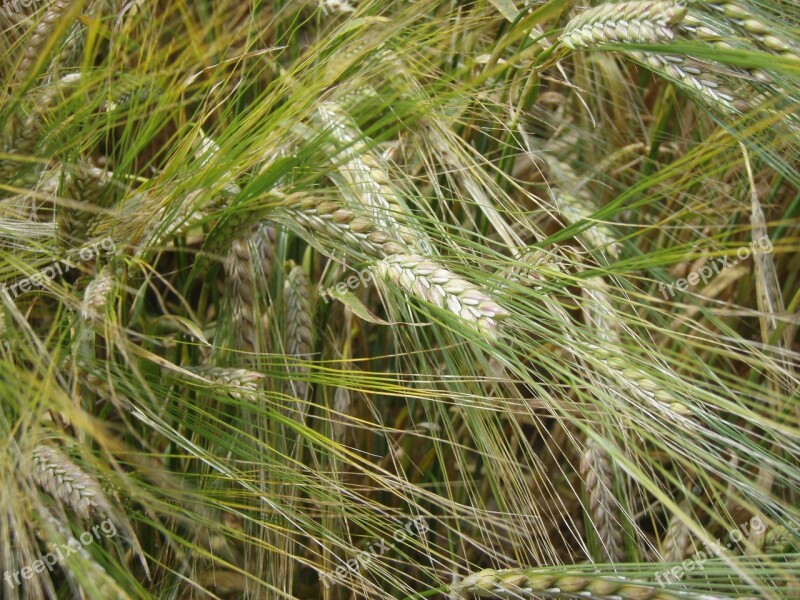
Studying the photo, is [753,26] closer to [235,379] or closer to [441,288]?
[441,288]

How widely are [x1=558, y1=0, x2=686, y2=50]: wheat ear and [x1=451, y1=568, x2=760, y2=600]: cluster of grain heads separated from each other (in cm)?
46

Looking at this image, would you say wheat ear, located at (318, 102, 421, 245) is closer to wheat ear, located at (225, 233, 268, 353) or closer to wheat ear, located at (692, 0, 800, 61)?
wheat ear, located at (225, 233, 268, 353)

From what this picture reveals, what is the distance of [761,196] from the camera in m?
1.10

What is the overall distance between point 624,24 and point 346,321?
0.47 meters

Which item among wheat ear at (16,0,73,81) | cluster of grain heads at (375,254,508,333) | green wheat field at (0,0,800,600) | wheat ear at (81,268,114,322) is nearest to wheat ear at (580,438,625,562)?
green wheat field at (0,0,800,600)

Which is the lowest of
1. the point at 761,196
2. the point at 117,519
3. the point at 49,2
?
the point at 761,196

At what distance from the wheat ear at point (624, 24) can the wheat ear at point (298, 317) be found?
1.30ft

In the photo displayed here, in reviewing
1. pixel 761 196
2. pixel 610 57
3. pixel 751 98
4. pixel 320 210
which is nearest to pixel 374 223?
pixel 320 210

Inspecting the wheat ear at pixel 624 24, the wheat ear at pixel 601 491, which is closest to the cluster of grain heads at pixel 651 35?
the wheat ear at pixel 624 24

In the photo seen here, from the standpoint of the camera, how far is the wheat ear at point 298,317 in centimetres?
85

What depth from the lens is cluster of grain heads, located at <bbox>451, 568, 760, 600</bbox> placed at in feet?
1.93

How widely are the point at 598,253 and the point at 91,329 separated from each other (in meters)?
0.54

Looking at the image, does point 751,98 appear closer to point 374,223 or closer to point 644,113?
point 374,223

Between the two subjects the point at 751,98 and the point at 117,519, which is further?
the point at 751,98
